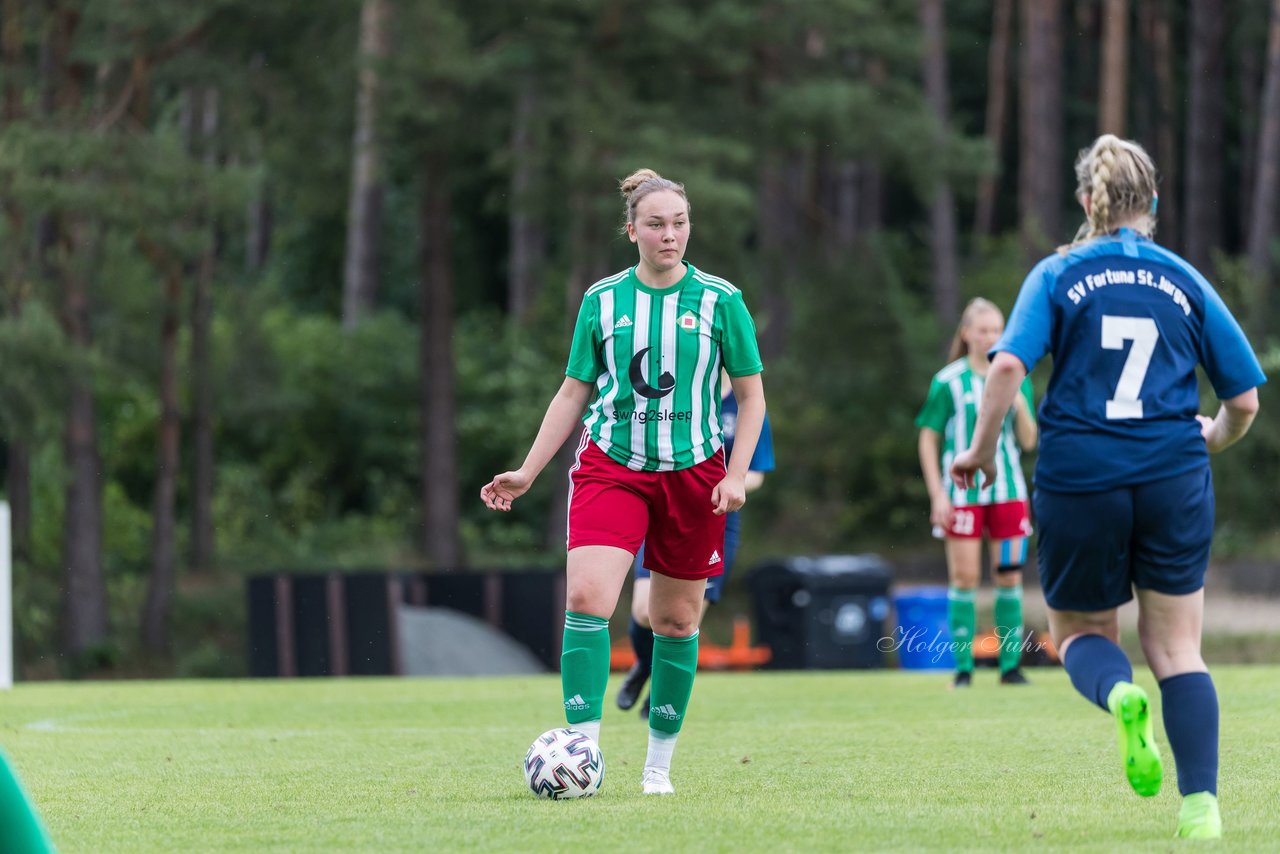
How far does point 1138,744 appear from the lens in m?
4.66

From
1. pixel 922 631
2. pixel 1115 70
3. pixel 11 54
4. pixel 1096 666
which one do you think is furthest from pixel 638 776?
pixel 1115 70

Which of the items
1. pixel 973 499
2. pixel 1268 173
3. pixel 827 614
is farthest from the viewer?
pixel 1268 173

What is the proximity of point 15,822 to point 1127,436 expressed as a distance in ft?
9.05

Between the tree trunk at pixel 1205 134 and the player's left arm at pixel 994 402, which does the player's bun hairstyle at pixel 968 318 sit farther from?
the tree trunk at pixel 1205 134

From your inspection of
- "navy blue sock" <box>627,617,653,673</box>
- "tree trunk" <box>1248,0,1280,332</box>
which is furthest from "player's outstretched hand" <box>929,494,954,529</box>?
"tree trunk" <box>1248,0,1280,332</box>

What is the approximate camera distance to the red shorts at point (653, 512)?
597 cm

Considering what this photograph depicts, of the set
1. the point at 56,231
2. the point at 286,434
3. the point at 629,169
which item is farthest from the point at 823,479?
the point at 56,231

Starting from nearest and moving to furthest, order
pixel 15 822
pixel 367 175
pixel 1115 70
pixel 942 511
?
pixel 15 822 → pixel 942 511 → pixel 367 175 → pixel 1115 70

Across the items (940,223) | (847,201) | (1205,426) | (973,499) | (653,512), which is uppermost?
(847,201)

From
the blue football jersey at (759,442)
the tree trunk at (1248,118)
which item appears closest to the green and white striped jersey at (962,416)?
the blue football jersey at (759,442)

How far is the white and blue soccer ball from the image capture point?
5.95m

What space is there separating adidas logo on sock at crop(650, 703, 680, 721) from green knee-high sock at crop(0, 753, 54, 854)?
9.47 feet

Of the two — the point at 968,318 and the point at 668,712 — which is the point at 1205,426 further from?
the point at 968,318

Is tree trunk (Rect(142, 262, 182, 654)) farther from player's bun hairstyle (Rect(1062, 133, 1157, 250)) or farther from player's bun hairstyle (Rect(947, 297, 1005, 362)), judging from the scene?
player's bun hairstyle (Rect(1062, 133, 1157, 250))
